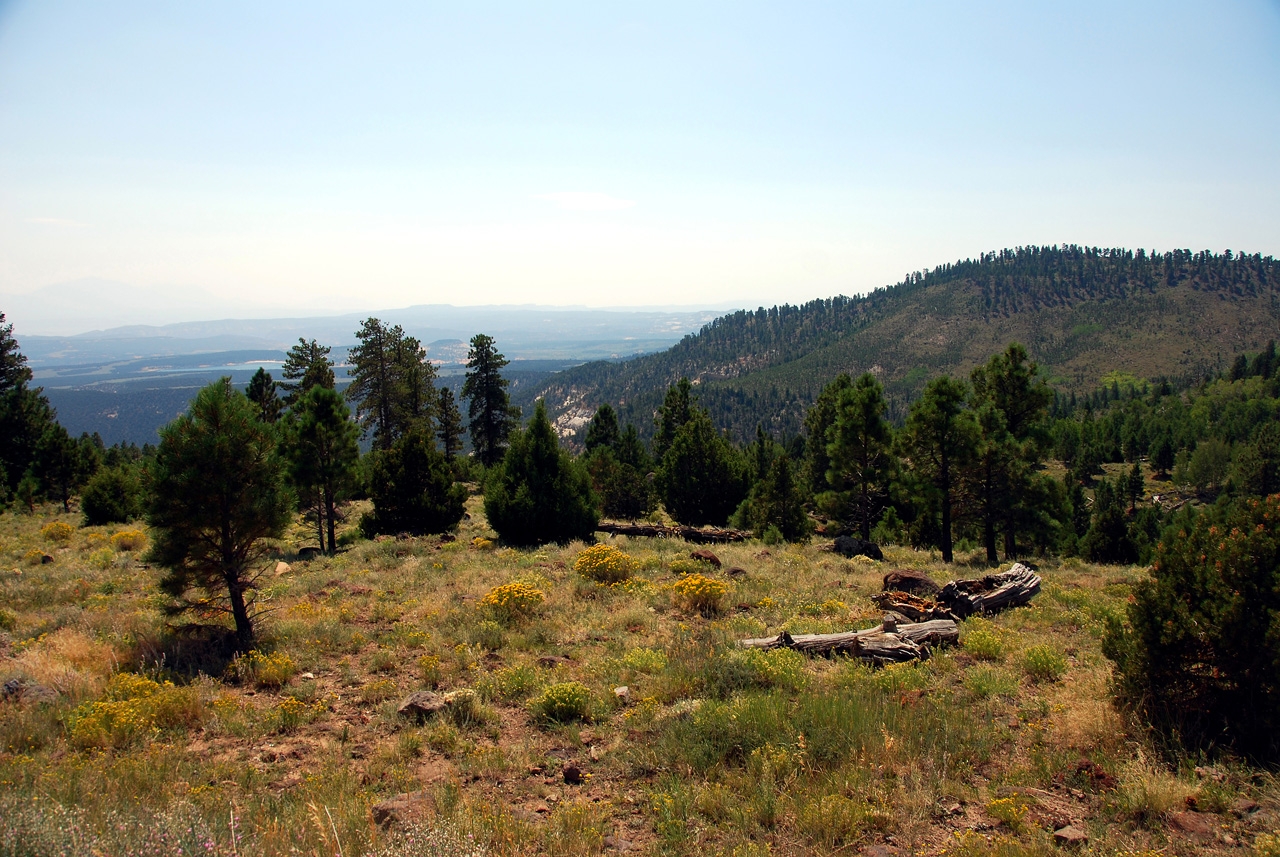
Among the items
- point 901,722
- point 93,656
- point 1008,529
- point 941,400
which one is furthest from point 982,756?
point 1008,529

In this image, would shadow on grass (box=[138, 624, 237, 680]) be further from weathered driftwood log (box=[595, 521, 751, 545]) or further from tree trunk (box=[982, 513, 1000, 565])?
tree trunk (box=[982, 513, 1000, 565])

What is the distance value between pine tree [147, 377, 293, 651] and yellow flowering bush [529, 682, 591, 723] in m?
5.77

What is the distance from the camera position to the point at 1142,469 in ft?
339

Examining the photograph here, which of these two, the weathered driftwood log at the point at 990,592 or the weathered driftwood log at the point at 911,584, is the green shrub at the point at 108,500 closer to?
the weathered driftwood log at the point at 911,584

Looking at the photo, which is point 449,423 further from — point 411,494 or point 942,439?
point 942,439

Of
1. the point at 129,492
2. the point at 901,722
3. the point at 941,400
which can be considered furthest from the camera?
the point at 129,492

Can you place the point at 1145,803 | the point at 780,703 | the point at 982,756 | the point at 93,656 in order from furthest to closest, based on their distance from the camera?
the point at 93,656
the point at 780,703
the point at 982,756
the point at 1145,803

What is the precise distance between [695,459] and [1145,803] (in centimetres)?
2705

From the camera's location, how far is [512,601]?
10930mm

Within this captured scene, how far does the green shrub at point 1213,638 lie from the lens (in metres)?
5.45

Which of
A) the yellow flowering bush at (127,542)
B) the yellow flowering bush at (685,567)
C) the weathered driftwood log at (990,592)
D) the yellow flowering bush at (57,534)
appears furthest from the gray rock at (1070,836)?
the yellow flowering bush at (57,534)

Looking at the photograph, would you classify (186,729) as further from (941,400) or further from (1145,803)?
(941,400)

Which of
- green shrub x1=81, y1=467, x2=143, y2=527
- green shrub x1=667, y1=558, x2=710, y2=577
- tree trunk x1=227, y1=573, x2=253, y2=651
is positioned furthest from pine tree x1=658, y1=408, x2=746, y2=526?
green shrub x1=81, y1=467, x2=143, y2=527

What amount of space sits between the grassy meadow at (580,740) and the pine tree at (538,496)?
778 centimetres
